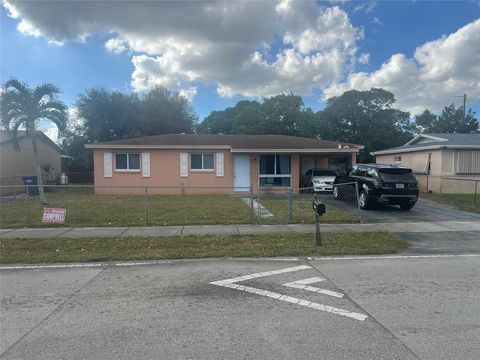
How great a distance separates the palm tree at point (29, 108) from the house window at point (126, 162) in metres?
3.60

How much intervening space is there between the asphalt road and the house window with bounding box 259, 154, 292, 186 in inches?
572

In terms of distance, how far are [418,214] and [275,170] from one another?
9439 mm

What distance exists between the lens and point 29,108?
17484 mm

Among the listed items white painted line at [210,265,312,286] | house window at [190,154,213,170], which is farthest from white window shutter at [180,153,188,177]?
white painted line at [210,265,312,286]

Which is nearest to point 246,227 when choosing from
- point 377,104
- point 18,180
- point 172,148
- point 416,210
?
point 416,210

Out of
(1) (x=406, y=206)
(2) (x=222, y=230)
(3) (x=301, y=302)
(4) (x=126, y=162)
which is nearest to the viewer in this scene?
(3) (x=301, y=302)

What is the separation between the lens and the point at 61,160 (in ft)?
119

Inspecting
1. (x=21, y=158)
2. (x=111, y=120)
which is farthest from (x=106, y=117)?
(x=21, y=158)

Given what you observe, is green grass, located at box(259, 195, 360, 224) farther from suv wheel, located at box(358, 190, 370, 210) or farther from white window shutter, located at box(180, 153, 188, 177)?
white window shutter, located at box(180, 153, 188, 177)

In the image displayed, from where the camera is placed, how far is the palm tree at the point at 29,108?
17.0m

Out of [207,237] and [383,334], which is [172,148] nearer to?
[207,237]

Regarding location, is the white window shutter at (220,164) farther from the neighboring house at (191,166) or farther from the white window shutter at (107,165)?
the white window shutter at (107,165)

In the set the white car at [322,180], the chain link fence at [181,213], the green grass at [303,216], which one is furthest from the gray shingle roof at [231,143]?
the green grass at [303,216]

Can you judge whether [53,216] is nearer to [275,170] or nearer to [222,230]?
[222,230]
